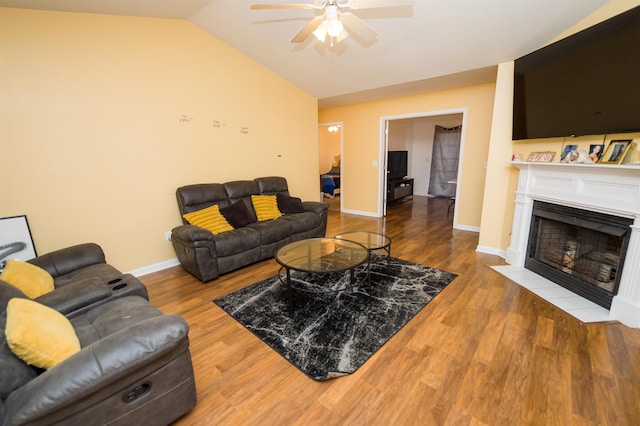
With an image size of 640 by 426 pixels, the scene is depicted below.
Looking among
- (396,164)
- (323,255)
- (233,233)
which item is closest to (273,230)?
(233,233)

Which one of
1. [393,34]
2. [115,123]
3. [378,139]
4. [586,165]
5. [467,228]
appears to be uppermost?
[393,34]

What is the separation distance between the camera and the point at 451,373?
1.76 meters

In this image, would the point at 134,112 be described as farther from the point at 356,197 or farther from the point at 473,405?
the point at 356,197

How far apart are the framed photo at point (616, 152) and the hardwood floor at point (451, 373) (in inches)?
54.2

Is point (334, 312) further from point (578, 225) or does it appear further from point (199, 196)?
point (578, 225)

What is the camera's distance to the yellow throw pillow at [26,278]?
5.77 feet

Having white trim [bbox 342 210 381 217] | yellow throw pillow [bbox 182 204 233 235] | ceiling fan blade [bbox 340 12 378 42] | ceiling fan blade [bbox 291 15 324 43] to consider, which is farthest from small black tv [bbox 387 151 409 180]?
ceiling fan blade [bbox 291 15 324 43]

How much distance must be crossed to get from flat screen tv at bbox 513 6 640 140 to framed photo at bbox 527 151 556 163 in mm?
210

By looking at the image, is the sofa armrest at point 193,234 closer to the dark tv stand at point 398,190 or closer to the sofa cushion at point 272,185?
the sofa cushion at point 272,185

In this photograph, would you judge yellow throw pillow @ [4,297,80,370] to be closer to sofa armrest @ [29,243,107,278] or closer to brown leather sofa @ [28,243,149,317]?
brown leather sofa @ [28,243,149,317]

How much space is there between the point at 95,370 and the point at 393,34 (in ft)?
12.5

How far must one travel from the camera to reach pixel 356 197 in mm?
6320

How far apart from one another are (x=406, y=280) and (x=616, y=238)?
1836 millimetres

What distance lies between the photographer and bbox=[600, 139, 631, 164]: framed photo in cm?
Result: 232
